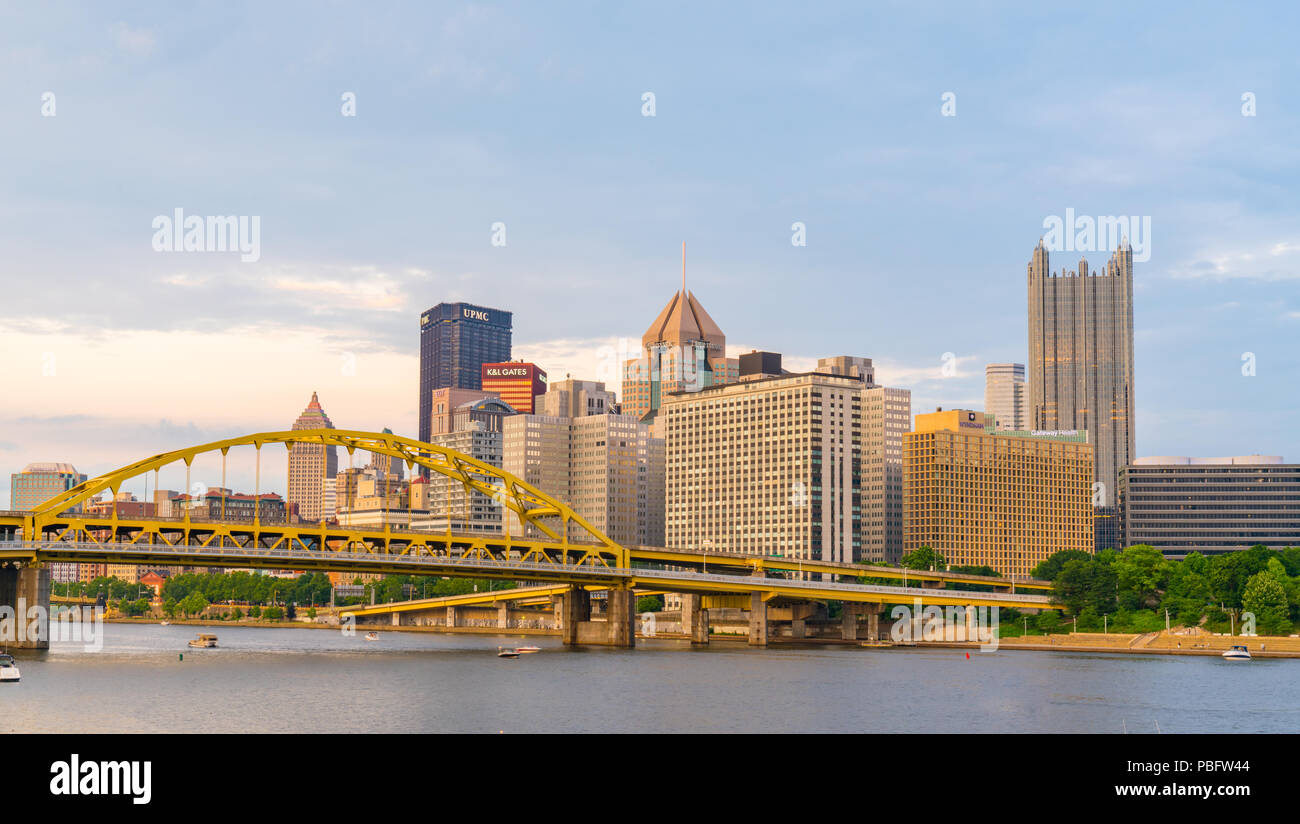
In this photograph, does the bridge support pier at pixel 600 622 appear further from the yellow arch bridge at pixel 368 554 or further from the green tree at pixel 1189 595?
the green tree at pixel 1189 595

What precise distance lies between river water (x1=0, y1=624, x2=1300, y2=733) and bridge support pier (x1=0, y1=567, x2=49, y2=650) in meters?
4.26

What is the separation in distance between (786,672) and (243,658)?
5539 centimetres

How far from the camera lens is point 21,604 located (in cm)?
13488

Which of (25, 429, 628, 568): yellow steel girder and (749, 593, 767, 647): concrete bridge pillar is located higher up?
(25, 429, 628, 568): yellow steel girder

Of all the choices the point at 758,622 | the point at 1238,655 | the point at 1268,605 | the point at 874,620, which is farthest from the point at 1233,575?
the point at 758,622

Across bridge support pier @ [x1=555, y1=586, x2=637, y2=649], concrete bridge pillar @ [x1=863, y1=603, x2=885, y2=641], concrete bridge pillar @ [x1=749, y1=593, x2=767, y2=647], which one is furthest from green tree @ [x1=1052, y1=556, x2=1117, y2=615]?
bridge support pier @ [x1=555, y1=586, x2=637, y2=649]

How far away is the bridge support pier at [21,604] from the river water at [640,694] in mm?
4264

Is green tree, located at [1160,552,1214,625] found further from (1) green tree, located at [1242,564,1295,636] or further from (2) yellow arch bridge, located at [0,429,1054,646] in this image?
(2) yellow arch bridge, located at [0,429,1054,646]

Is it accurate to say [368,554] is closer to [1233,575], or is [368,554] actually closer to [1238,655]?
[1238,655]

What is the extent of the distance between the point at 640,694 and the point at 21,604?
2821 inches

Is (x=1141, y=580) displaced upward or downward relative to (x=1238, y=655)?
upward

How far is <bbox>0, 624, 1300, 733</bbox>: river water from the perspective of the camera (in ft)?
243
